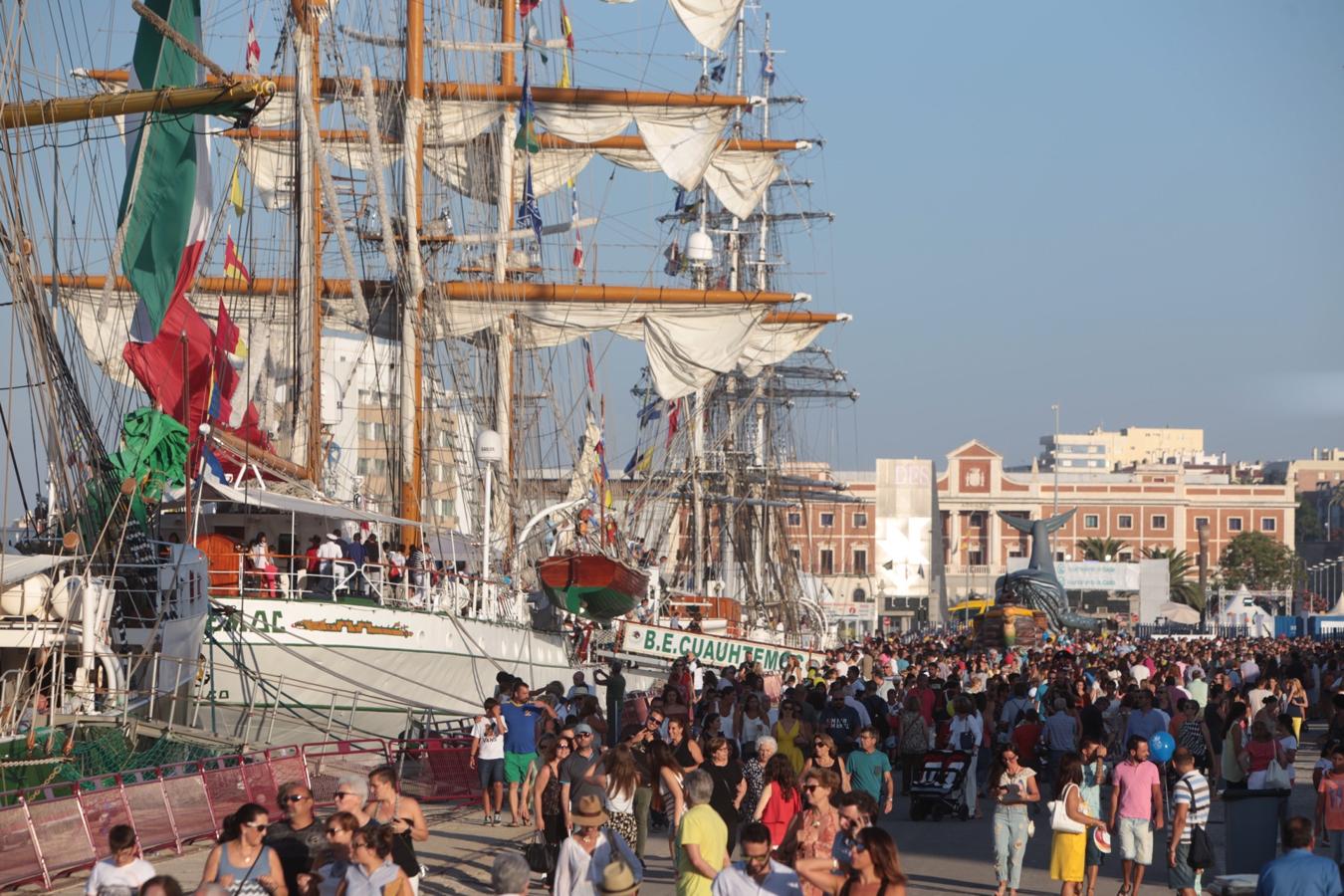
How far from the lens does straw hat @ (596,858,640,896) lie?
9953mm

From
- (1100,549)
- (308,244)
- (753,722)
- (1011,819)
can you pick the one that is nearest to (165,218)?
(308,244)

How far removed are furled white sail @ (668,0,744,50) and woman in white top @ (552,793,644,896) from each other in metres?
41.1

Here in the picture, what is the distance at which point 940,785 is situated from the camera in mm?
19250

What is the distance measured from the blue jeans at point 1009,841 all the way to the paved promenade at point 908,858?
0.70 m

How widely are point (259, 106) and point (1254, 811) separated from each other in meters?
12.5

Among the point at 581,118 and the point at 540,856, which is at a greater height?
the point at 581,118

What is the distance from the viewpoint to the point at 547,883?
40.8ft

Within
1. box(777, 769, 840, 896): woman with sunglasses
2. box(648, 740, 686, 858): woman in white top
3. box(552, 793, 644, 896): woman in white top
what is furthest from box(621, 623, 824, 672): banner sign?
→ box(552, 793, 644, 896): woman in white top

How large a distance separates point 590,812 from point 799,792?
7.26 feet

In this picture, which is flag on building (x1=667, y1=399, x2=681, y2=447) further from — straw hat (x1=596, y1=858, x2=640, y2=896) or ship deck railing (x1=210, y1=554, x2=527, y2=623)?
straw hat (x1=596, y1=858, x2=640, y2=896)

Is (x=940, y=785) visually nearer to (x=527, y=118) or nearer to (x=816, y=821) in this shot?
(x=816, y=821)

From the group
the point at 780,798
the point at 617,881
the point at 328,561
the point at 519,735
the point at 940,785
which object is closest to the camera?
the point at 617,881

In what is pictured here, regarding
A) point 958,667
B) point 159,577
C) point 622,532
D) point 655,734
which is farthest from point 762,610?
point 655,734

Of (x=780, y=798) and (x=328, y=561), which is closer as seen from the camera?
(x=780, y=798)
